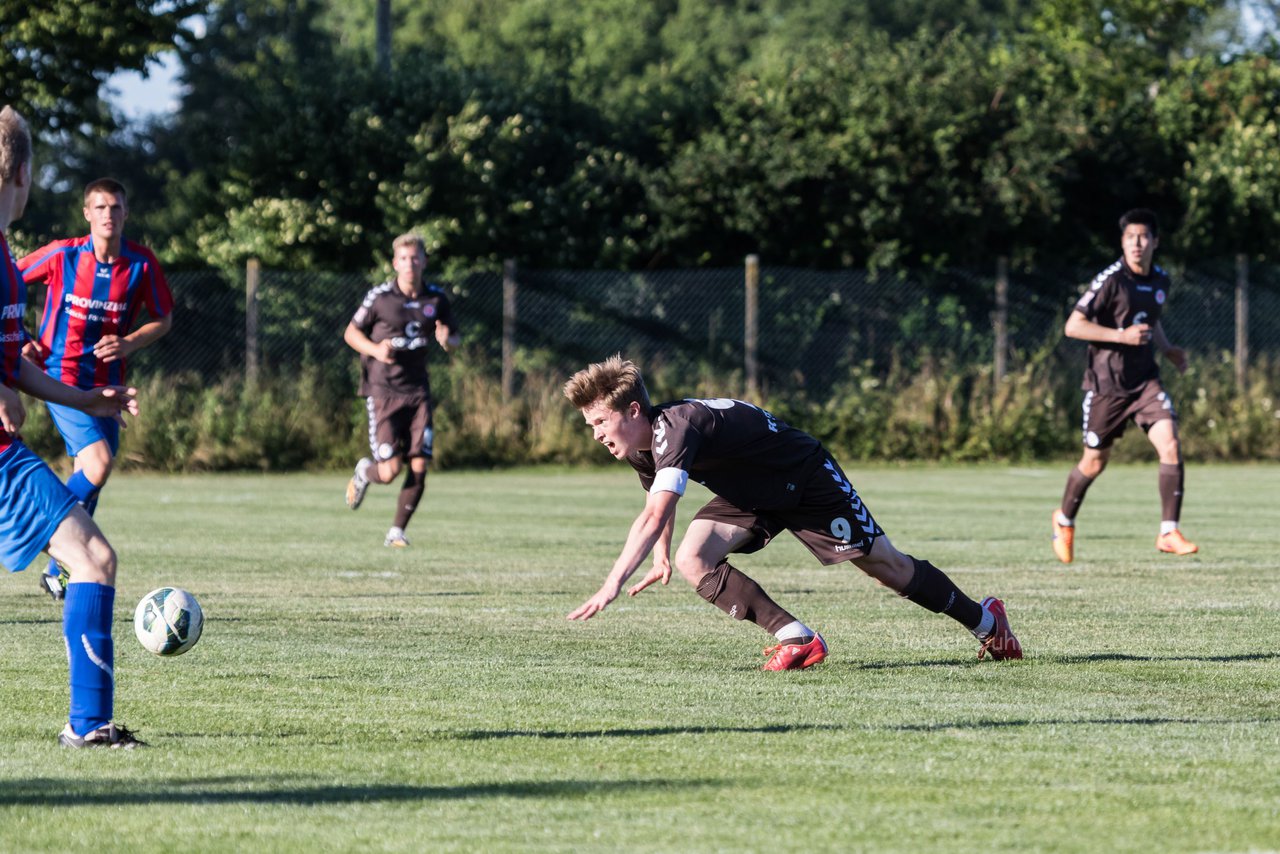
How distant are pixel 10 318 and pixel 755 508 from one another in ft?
9.42

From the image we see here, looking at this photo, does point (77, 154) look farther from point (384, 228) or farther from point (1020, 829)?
point (1020, 829)

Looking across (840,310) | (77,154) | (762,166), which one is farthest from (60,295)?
(77,154)

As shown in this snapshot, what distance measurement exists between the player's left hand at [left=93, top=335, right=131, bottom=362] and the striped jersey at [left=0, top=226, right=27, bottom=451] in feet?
13.8

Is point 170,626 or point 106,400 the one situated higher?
point 106,400

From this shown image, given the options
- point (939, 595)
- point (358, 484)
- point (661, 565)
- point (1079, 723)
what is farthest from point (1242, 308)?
point (1079, 723)

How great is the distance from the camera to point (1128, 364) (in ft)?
39.6

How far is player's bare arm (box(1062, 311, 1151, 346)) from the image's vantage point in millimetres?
11625

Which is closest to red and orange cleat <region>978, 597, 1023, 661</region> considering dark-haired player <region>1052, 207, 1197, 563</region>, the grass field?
the grass field

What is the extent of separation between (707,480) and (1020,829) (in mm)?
2749

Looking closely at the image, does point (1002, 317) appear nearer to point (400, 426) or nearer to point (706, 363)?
point (706, 363)

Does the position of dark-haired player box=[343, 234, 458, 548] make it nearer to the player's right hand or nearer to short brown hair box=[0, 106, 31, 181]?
the player's right hand

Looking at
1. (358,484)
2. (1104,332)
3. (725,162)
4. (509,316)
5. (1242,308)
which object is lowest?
(358,484)

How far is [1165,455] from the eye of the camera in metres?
11.9

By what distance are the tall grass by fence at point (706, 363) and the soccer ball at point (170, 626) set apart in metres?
15.3
